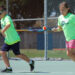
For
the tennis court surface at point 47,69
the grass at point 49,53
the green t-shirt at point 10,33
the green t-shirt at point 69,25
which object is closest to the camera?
the green t-shirt at point 69,25

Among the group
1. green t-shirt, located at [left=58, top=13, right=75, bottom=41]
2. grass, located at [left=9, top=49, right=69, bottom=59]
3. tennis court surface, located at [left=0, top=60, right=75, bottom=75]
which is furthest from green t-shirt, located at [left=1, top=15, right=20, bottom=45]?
grass, located at [left=9, top=49, right=69, bottom=59]

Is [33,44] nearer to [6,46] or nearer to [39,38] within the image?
[39,38]

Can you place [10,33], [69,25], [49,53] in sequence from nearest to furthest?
1. [69,25]
2. [10,33]
3. [49,53]

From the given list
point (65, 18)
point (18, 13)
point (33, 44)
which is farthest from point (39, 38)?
point (65, 18)

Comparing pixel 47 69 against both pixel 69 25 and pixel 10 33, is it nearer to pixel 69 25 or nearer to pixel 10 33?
pixel 10 33

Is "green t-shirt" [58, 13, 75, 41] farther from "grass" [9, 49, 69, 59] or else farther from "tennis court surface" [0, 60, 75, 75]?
"grass" [9, 49, 69, 59]

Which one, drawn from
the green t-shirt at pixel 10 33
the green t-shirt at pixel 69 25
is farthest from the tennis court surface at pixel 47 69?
the green t-shirt at pixel 69 25

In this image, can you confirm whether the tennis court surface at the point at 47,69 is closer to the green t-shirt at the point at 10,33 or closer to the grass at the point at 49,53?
the green t-shirt at the point at 10,33

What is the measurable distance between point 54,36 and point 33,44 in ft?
3.14

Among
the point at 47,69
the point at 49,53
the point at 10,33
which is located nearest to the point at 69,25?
the point at 10,33

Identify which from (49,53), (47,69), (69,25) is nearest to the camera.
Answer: (69,25)

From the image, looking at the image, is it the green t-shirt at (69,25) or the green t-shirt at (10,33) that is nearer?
the green t-shirt at (69,25)

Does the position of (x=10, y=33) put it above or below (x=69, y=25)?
below

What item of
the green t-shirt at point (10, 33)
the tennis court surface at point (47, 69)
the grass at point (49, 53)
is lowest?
the grass at point (49, 53)
